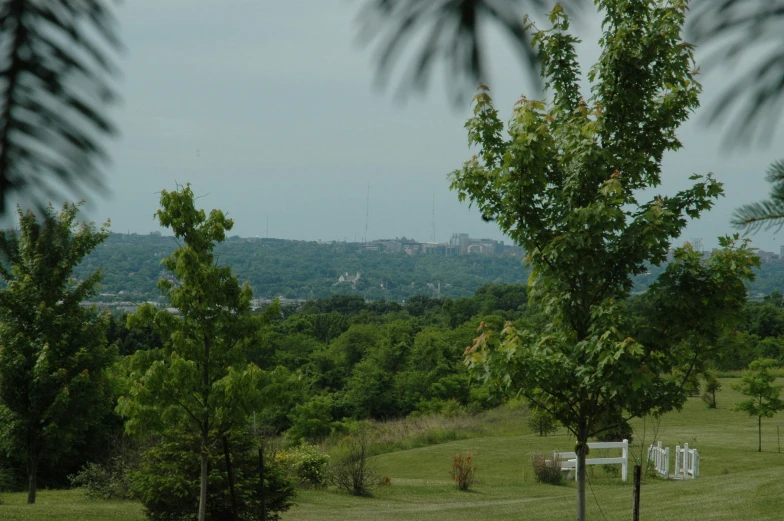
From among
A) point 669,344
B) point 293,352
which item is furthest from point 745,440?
point 293,352

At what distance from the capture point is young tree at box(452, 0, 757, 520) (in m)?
7.42

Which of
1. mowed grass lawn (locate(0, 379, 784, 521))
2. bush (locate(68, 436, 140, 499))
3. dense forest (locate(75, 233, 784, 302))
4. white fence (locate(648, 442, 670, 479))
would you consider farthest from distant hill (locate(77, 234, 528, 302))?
white fence (locate(648, 442, 670, 479))

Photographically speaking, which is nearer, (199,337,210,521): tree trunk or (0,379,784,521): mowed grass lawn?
(199,337,210,521): tree trunk

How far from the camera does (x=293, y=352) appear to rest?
5525cm

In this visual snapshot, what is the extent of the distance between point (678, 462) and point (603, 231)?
15.7m

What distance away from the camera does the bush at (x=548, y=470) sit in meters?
20.7

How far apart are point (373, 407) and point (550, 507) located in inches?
1196

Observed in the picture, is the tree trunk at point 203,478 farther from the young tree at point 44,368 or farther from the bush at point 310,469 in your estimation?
the bush at point 310,469

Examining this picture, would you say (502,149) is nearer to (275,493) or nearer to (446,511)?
(275,493)

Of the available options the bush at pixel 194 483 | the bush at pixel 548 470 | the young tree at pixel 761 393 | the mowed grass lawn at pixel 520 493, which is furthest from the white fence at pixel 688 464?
the bush at pixel 194 483

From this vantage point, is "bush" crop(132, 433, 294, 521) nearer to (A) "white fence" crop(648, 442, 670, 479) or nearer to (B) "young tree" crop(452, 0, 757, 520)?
(B) "young tree" crop(452, 0, 757, 520)

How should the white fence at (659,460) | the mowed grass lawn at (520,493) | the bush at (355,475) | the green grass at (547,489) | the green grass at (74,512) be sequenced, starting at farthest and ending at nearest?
the white fence at (659,460)
the bush at (355,475)
the green grass at (547,489)
the mowed grass lawn at (520,493)
the green grass at (74,512)

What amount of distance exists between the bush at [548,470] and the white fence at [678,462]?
243cm

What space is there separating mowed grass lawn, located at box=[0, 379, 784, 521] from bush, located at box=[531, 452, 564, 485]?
1.09ft
